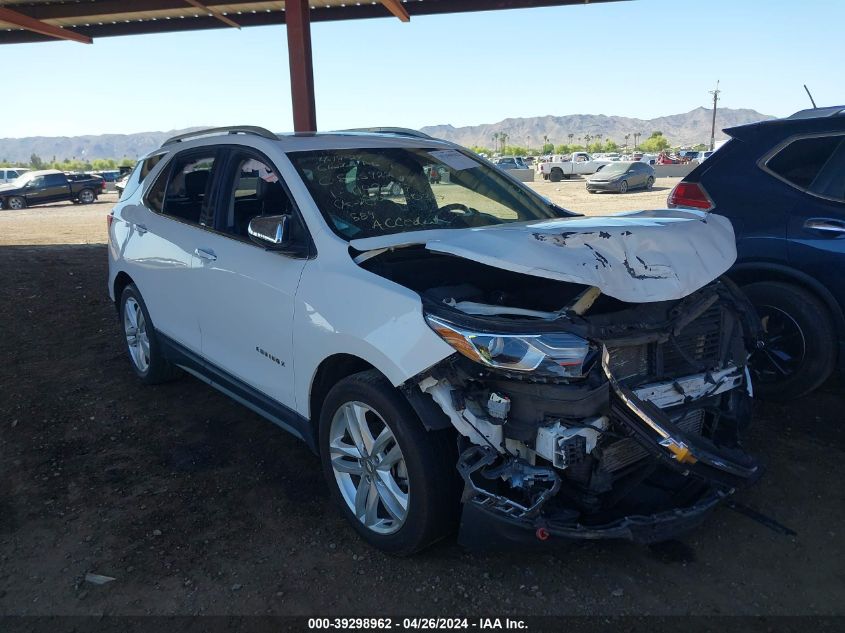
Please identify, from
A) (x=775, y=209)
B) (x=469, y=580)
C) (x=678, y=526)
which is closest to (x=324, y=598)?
(x=469, y=580)

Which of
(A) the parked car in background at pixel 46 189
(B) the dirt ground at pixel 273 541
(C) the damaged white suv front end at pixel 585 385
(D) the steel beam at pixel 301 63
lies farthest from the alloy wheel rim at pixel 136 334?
(A) the parked car in background at pixel 46 189

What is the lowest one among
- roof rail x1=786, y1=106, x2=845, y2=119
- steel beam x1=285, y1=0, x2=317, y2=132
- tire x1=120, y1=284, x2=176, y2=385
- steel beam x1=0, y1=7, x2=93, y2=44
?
tire x1=120, y1=284, x2=176, y2=385

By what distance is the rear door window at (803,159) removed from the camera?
4463mm

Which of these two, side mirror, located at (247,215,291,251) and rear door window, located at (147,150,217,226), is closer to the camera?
side mirror, located at (247,215,291,251)

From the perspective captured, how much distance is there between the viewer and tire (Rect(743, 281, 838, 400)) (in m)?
4.34

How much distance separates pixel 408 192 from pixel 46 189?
3074cm

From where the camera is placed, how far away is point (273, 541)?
3.22 m

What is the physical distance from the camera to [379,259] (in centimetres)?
321

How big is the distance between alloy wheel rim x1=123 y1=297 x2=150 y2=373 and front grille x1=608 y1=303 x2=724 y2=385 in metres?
3.76

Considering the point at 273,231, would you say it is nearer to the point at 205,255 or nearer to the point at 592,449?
the point at 205,255

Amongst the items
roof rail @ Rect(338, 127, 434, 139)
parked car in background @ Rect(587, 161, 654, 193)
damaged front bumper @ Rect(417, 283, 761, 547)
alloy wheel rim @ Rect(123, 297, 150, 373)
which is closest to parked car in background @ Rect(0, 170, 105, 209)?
parked car in background @ Rect(587, 161, 654, 193)

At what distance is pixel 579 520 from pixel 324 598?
1.12 metres

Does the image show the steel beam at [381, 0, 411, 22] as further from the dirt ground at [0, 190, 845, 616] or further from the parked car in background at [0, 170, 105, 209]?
the parked car in background at [0, 170, 105, 209]

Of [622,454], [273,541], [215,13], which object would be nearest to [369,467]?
[273,541]
